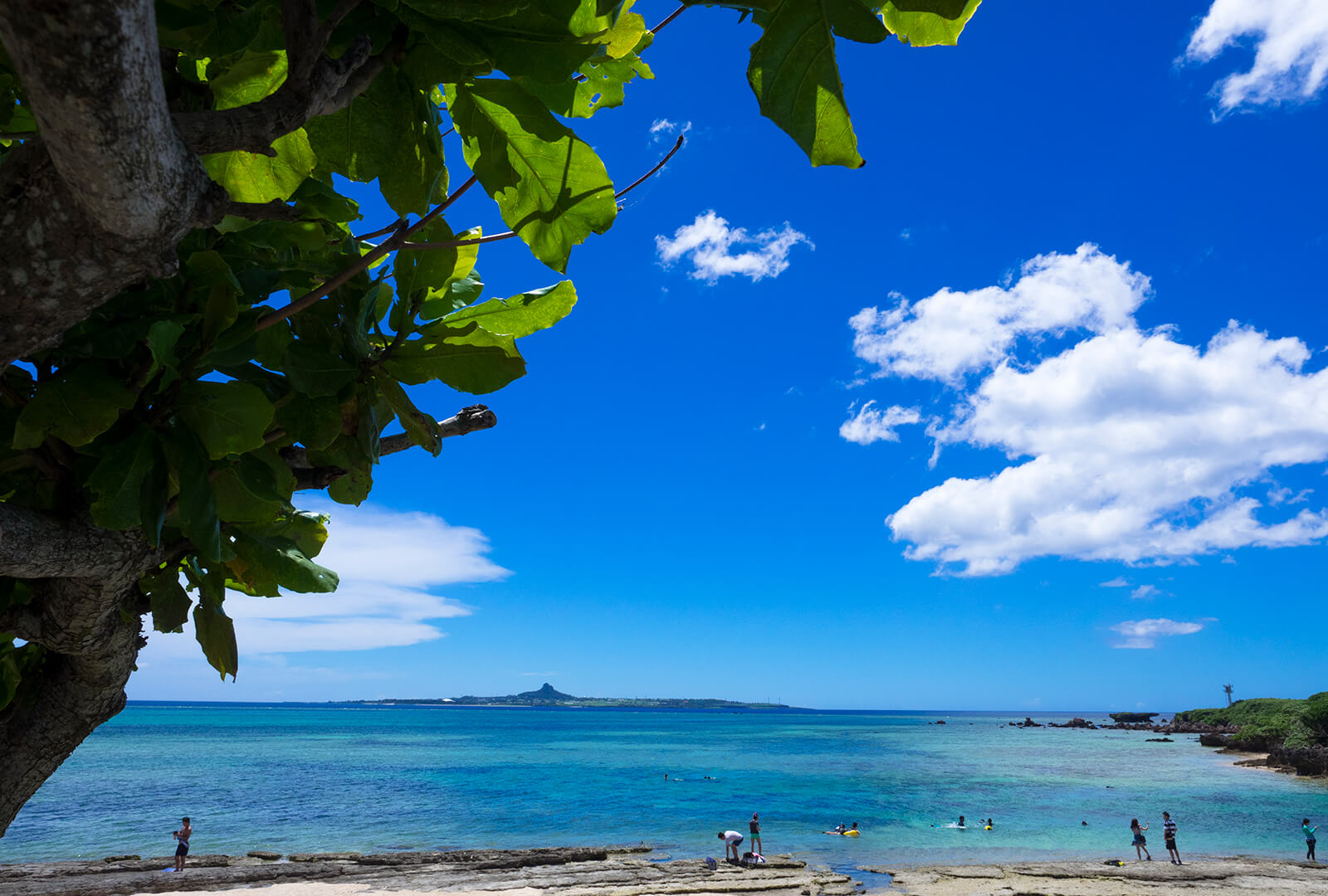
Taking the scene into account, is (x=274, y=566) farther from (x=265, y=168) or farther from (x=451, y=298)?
(x=265, y=168)

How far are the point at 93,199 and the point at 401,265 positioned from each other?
2.04 ft

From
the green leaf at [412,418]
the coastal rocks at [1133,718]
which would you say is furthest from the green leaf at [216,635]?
the coastal rocks at [1133,718]

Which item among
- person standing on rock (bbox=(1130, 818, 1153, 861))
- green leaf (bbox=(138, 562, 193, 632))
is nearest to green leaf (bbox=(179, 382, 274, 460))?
green leaf (bbox=(138, 562, 193, 632))

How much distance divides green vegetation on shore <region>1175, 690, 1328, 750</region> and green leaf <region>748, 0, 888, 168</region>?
54.4 m

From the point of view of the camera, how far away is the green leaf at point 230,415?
113cm

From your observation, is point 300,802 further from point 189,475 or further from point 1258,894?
point 189,475

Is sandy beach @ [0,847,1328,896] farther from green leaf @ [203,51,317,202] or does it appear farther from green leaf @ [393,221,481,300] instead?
green leaf @ [203,51,317,202]

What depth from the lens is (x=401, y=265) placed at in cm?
132

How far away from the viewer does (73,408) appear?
113 centimetres

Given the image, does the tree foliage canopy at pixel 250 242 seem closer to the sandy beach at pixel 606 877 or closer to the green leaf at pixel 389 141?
the green leaf at pixel 389 141

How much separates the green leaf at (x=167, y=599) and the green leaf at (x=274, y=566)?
15 centimetres

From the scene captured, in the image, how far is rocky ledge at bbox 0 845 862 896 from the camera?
54.0ft

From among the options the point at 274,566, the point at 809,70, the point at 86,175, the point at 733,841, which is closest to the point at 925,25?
the point at 809,70

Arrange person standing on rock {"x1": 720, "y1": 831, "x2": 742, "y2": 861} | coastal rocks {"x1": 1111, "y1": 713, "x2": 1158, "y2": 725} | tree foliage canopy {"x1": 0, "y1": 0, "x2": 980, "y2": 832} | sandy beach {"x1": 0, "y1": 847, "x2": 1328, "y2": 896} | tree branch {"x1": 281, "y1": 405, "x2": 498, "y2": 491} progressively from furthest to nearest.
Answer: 1. coastal rocks {"x1": 1111, "y1": 713, "x2": 1158, "y2": 725}
2. person standing on rock {"x1": 720, "y1": 831, "x2": 742, "y2": 861}
3. sandy beach {"x1": 0, "y1": 847, "x2": 1328, "y2": 896}
4. tree branch {"x1": 281, "y1": 405, "x2": 498, "y2": 491}
5. tree foliage canopy {"x1": 0, "y1": 0, "x2": 980, "y2": 832}
